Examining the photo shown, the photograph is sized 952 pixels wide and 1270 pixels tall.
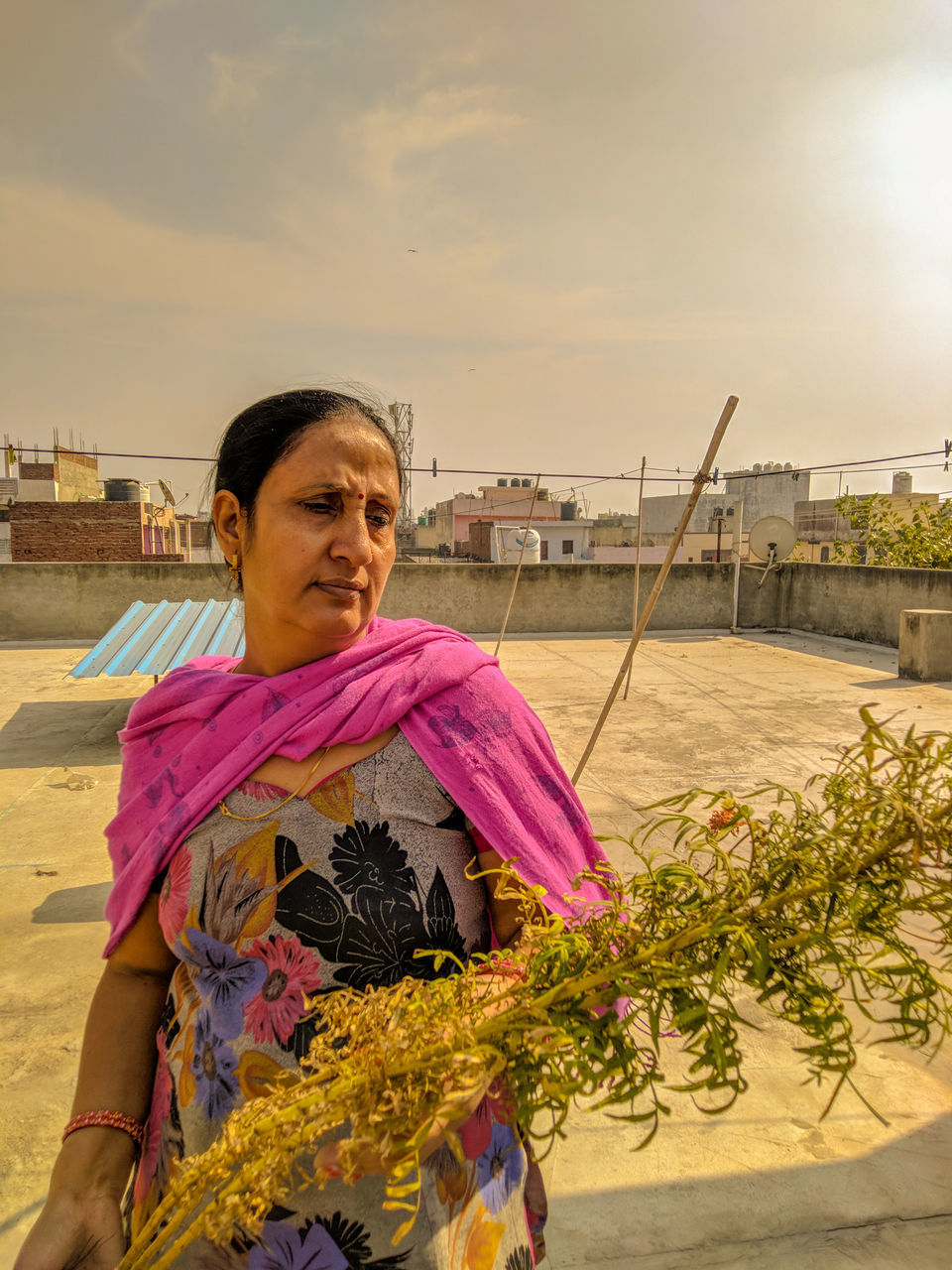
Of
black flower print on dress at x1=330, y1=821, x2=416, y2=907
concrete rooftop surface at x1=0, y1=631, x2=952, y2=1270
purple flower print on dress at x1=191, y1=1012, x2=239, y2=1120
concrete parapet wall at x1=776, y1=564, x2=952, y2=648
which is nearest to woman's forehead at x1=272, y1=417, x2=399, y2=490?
black flower print on dress at x1=330, y1=821, x2=416, y2=907

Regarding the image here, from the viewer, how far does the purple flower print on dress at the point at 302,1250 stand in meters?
0.94

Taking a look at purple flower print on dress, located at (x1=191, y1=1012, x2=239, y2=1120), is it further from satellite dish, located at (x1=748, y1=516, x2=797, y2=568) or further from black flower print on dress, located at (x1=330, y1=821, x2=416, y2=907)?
satellite dish, located at (x1=748, y1=516, x2=797, y2=568)

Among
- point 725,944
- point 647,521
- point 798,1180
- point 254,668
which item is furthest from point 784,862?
point 647,521

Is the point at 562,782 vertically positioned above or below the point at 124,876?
above

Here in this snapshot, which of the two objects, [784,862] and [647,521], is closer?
[784,862]

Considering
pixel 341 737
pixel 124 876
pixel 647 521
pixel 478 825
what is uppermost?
pixel 647 521

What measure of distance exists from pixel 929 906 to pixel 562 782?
0.56m

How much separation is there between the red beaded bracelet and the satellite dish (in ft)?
46.2

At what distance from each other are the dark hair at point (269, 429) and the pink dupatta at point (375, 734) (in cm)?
29

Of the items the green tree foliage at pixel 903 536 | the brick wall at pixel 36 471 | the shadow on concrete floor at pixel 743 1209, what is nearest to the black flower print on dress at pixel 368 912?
the shadow on concrete floor at pixel 743 1209

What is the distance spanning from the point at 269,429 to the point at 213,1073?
878 mm

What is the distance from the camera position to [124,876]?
46.6 inches

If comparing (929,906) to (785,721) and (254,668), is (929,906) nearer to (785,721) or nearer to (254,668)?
(254,668)

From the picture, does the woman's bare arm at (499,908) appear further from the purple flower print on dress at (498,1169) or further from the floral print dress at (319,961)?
the purple flower print on dress at (498,1169)
